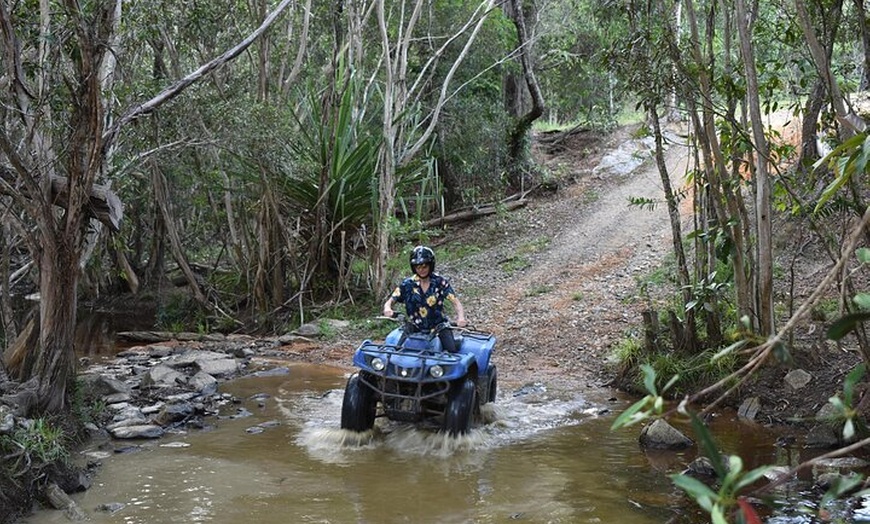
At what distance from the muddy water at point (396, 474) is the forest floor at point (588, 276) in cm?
114

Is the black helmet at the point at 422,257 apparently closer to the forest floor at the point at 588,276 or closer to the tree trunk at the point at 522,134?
the forest floor at the point at 588,276

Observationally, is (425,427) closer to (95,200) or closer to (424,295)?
(424,295)

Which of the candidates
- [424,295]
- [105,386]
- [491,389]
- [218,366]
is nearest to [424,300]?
[424,295]

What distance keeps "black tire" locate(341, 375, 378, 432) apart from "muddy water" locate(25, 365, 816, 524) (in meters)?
0.11

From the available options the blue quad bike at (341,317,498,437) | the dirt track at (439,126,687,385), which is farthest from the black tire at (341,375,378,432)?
the dirt track at (439,126,687,385)

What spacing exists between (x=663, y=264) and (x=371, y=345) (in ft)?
29.0

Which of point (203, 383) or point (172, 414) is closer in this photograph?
point (172, 414)

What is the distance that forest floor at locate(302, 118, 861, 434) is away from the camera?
829cm

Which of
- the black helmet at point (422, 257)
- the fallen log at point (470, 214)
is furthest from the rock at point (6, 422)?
the fallen log at point (470, 214)

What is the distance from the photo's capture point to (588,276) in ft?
49.4

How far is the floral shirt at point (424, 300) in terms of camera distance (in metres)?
7.64

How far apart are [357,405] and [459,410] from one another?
2.85 ft

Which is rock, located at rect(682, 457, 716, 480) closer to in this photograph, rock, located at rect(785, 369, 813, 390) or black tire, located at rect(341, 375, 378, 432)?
rock, located at rect(785, 369, 813, 390)

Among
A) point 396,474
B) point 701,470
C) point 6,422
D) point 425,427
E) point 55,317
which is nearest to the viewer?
point 6,422
